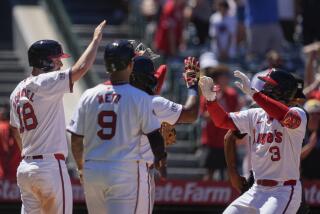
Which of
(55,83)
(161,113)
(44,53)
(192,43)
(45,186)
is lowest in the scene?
(192,43)

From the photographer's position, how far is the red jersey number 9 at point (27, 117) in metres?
8.38

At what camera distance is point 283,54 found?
15.9 meters

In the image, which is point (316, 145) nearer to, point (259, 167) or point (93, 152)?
point (259, 167)

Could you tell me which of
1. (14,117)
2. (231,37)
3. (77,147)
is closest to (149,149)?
(77,147)

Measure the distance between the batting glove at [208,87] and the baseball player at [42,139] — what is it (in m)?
1.19

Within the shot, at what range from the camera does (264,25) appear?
48.2ft

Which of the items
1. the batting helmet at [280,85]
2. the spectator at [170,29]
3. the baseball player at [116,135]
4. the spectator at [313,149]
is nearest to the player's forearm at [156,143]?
the baseball player at [116,135]

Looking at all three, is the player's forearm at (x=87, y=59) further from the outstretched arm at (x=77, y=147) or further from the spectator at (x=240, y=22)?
the spectator at (x=240, y=22)

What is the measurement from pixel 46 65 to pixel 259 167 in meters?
1.99

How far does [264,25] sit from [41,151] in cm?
696

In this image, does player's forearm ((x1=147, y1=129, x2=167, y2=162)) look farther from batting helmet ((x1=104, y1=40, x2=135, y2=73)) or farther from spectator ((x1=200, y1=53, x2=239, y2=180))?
spectator ((x1=200, y1=53, x2=239, y2=180))

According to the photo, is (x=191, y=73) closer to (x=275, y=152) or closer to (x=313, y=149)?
(x=275, y=152)

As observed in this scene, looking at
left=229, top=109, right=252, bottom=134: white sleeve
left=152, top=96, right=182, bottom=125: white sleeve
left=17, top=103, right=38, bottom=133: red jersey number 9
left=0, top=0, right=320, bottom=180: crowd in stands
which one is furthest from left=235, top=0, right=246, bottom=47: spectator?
left=152, top=96, right=182, bottom=125: white sleeve

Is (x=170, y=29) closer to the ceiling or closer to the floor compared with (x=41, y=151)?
closer to the floor
